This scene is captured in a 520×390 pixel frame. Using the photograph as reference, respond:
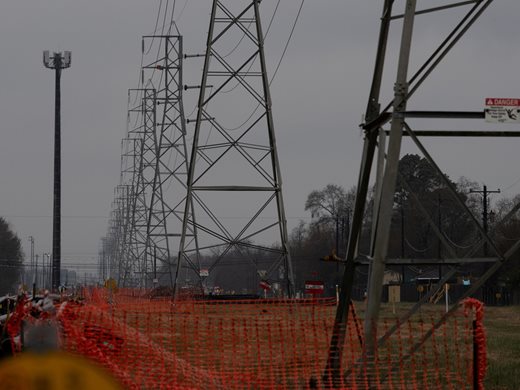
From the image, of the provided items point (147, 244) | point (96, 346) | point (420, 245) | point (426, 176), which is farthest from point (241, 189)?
point (420, 245)

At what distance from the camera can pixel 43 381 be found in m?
2.34

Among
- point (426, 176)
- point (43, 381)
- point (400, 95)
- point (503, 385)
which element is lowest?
point (503, 385)

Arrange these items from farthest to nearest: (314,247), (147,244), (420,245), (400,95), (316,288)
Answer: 1. (314,247)
2. (420,245)
3. (147,244)
4. (316,288)
5. (400,95)

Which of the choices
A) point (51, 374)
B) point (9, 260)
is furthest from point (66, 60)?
point (9, 260)

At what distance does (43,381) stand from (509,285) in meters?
76.2

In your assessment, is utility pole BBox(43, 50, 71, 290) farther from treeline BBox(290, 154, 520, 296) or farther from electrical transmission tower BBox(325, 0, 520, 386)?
electrical transmission tower BBox(325, 0, 520, 386)

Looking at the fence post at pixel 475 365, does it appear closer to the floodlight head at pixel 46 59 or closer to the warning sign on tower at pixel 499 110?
the warning sign on tower at pixel 499 110

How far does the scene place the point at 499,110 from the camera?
37.6 ft

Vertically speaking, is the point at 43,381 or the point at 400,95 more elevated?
the point at 400,95

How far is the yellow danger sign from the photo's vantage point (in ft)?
7.68

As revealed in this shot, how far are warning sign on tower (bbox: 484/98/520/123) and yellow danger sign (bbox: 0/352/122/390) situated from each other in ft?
31.7

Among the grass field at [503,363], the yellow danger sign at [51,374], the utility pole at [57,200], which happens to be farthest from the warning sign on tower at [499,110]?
the utility pole at [57,200]

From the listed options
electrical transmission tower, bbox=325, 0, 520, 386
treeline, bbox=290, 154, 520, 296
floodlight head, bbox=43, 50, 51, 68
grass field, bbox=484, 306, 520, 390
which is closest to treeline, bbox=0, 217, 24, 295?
treeline, bbox=290, 154, 520, 296

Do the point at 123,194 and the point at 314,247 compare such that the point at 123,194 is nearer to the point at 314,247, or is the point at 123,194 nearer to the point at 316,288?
the point at 314,247
